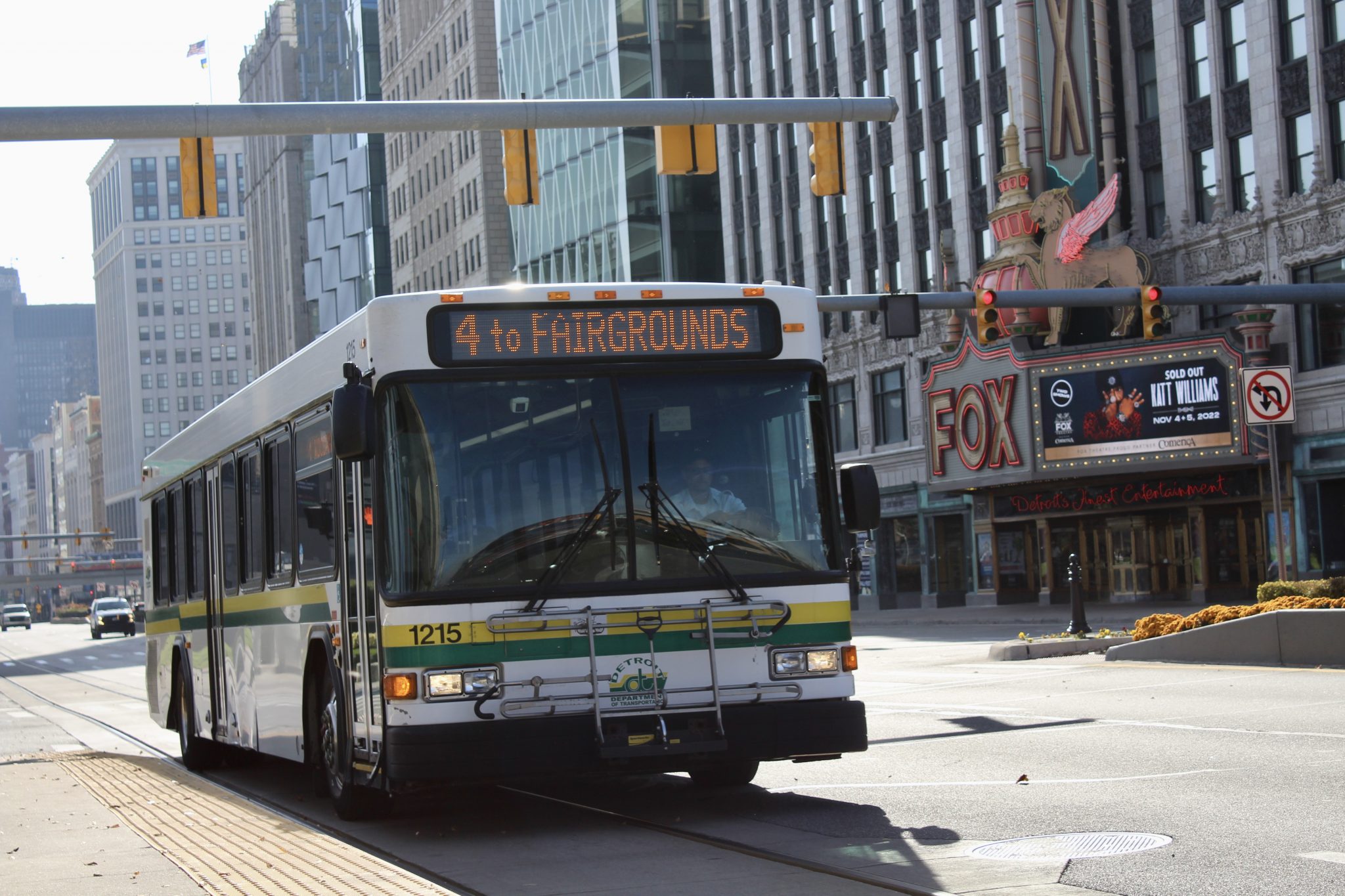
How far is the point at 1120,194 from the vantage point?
45000mm

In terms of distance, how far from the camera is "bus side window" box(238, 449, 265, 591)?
43.2 feet

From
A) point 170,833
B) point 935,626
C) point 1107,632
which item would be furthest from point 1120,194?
point 170,833

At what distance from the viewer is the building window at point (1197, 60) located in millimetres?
42125

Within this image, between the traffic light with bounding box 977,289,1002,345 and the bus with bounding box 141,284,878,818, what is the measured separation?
1391cm

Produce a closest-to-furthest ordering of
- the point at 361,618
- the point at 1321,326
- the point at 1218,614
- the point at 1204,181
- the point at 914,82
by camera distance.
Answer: the point at 361,618 → the point at 1218,614 → the point at 1321,326 → the point at 1204,181 → the point at 914,82

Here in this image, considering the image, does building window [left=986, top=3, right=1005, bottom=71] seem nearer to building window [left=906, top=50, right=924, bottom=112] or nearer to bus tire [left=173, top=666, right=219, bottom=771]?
building window [left=906, top=50, right=924, bottom=112]

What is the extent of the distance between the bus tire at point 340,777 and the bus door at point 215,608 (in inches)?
138

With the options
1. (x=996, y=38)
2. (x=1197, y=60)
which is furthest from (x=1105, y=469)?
(x=996, y=38)

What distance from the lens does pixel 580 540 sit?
9805 millimetres

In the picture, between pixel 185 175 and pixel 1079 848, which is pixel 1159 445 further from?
pixel 1079 848

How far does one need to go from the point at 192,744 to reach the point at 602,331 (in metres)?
8.43

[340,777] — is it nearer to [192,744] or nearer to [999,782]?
[999,782]

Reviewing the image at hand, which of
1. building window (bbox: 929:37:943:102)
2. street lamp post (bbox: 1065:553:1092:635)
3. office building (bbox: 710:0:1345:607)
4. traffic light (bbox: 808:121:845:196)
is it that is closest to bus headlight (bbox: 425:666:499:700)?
traffic light (bbox: 808:121:845:196)

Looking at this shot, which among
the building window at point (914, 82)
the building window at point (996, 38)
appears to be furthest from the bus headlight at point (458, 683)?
the building window at point (914, 82)
